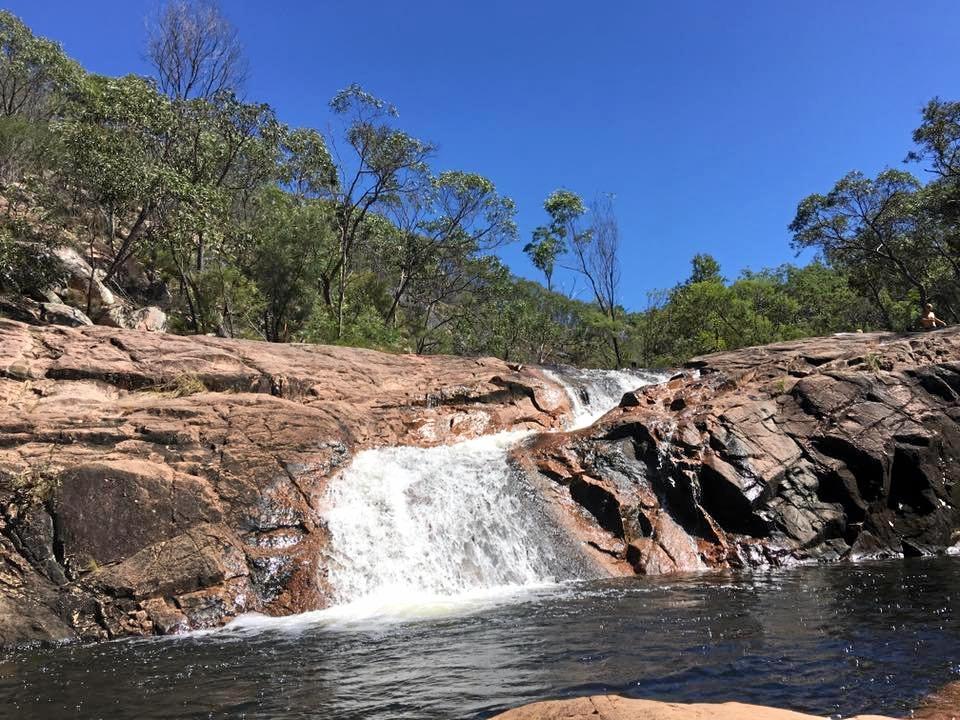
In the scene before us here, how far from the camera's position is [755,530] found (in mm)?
14180

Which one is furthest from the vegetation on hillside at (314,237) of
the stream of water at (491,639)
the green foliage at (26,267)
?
the stream of water at (491,639)

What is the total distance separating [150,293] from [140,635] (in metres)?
24.2

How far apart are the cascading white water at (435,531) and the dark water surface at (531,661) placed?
1.87m

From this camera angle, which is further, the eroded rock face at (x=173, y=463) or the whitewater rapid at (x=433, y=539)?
the whitewater rapid at (x=433, y=539)

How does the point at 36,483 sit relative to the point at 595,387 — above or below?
below

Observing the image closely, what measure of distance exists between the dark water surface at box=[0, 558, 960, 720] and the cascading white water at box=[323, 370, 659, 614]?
1.87 meters

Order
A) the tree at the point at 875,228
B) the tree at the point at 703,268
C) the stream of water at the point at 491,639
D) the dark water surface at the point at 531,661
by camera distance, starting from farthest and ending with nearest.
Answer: the tree at the point at 703,268 → the tree at the point at 875,228 → the stream of water at the point at 491,639 → the dark water surface at the point at 531,661

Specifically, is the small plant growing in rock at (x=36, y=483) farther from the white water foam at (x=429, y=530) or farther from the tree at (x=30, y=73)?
the tree at (x=30, y=73)

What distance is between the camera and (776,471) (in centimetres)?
1484

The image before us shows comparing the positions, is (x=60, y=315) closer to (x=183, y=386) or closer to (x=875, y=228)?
(x=183, y=386)

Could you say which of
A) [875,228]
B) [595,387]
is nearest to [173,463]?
[595,387]

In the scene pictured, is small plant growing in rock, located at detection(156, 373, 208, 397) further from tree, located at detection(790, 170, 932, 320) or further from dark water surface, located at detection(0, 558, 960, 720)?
tree, located at detection(790, 170, 932, 320)

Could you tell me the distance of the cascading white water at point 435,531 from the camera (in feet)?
38.1

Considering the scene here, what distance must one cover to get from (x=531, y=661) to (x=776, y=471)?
10.0 meters
